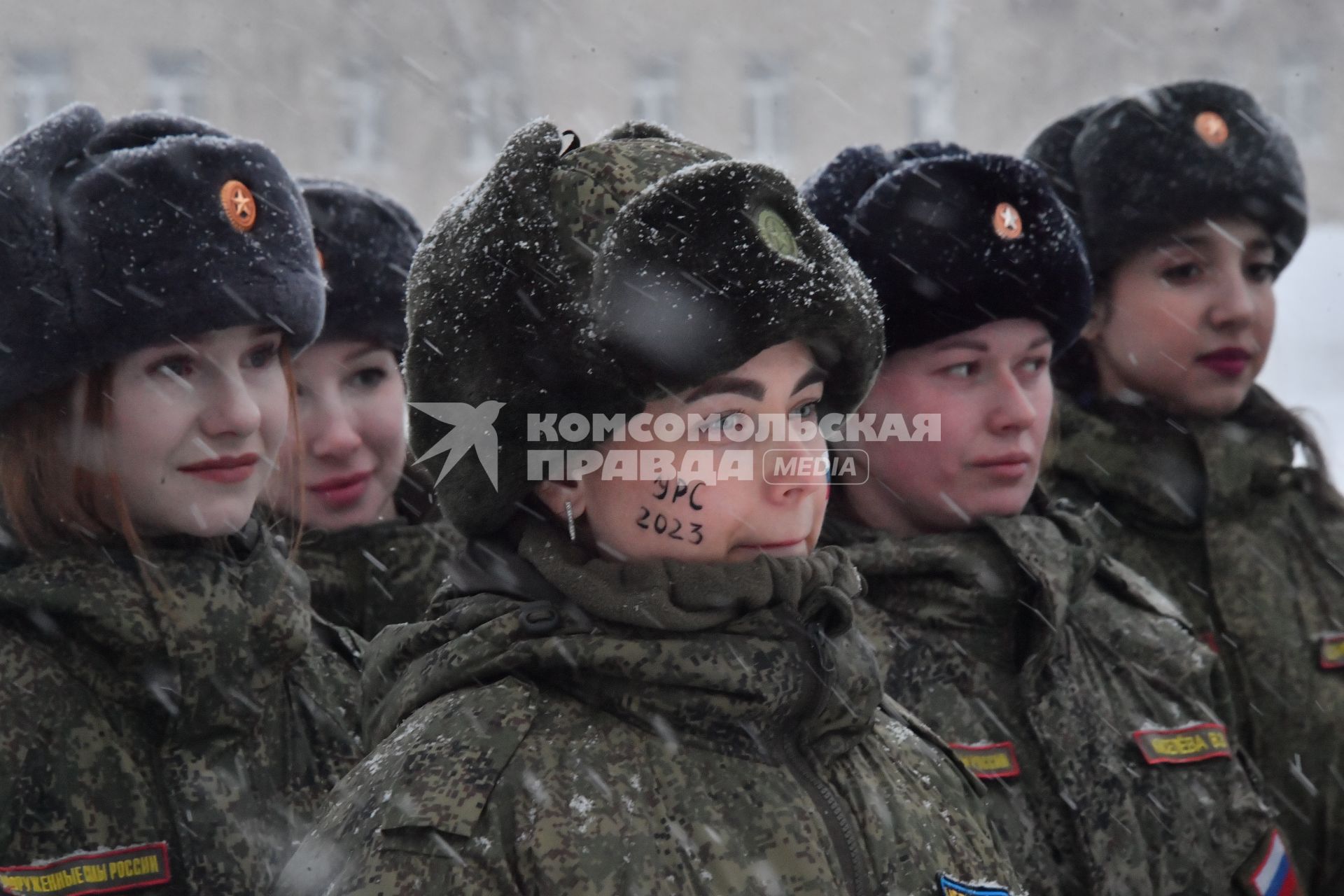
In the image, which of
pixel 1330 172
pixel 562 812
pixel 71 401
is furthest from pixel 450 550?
pixel 1330 172

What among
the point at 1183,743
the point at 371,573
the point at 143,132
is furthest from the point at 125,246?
the point at 1183,743

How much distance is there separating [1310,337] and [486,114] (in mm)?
6009

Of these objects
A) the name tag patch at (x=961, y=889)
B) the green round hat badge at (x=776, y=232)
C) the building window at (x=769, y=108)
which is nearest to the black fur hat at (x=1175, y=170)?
Answer: the green round hat badge at (x=776, y=232)

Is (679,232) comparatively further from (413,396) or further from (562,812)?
(562,812)

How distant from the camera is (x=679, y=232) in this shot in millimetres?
1737

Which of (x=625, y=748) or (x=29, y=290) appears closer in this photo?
(x=625, y=748)

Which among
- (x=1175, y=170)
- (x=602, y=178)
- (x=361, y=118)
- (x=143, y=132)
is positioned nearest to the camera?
(x=602, y=178)

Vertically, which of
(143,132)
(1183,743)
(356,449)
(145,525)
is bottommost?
(1183,743)

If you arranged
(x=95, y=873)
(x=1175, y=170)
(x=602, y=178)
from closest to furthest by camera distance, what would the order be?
(x=602, y=178) < (x=95, y=873) < (x=1175, y=170)

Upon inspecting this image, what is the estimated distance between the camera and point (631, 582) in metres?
1.76

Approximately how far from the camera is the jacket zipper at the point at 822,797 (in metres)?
1.76

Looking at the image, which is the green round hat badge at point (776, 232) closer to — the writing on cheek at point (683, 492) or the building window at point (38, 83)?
the writing on cheek at point (683, 492)

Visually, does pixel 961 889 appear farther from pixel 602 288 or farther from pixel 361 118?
pixel 361 118

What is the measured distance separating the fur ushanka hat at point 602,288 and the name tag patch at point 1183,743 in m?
1.03
